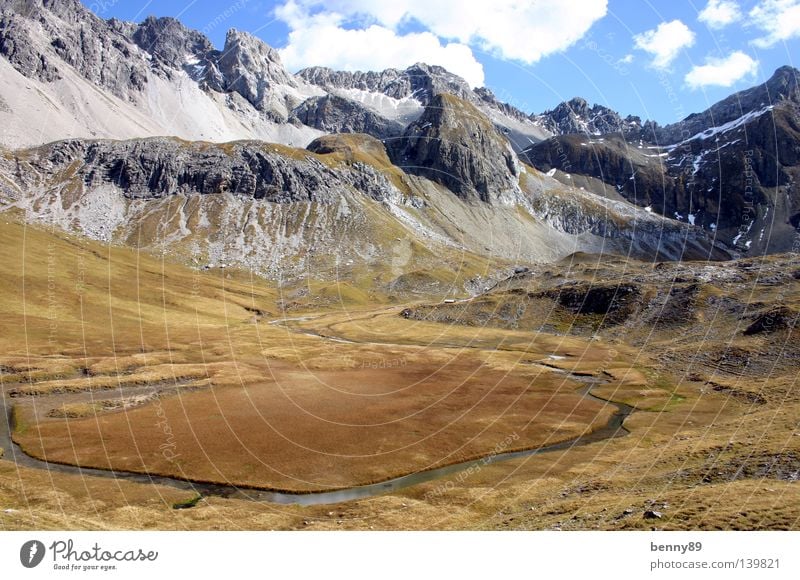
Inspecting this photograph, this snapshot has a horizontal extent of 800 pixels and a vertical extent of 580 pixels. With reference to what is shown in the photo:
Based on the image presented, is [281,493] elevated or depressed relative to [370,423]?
depressed

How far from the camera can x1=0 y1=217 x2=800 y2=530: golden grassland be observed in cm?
3597

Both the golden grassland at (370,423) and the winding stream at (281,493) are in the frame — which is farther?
the winding stream at (281,493)

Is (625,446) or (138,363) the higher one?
(138,363)

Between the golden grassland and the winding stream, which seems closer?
the golden grassland

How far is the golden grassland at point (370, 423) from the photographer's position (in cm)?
Answer: 3597

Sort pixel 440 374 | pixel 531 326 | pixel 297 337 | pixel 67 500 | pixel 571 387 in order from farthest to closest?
pixel 531 326 < pixel 297 337 < pixel 440 374 < pixel 571 387 < pixel 67 500

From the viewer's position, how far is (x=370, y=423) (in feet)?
209

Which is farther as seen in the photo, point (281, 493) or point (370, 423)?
point (370, 423)

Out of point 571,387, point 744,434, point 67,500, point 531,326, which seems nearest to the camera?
point 67,500
